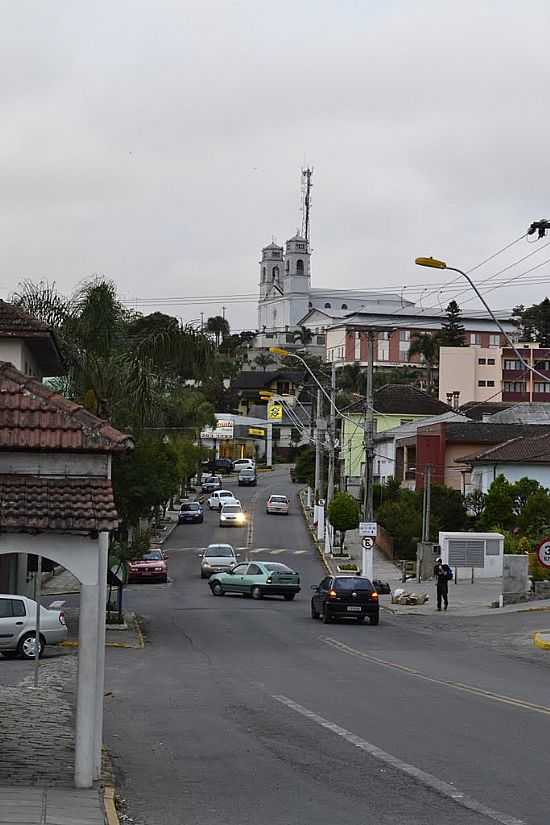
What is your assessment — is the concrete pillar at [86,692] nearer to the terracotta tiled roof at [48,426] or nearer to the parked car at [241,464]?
the terracotta tiled roof at [48,426]

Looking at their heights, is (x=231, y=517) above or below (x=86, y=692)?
above

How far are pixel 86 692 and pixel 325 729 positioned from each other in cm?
511

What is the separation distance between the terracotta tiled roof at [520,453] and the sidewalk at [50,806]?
55.2m

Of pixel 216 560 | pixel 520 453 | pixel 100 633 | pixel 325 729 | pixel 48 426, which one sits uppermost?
pixel 520 453

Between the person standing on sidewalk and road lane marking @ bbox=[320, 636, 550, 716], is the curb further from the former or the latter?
the person standing on sidewalk

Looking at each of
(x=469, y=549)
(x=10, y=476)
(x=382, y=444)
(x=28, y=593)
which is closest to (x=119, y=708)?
(x=10, y=476)

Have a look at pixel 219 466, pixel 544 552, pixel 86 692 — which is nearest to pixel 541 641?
pixel 544 552

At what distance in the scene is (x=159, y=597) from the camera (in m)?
48.3

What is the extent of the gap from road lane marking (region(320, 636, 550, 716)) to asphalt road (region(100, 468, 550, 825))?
1.5 inches

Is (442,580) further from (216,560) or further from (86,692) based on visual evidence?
(86,692)

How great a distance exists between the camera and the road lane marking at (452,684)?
1941 centimetres

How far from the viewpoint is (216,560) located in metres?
58.0

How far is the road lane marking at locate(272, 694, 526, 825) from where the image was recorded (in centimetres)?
1155

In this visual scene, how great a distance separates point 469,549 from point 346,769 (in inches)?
1683
